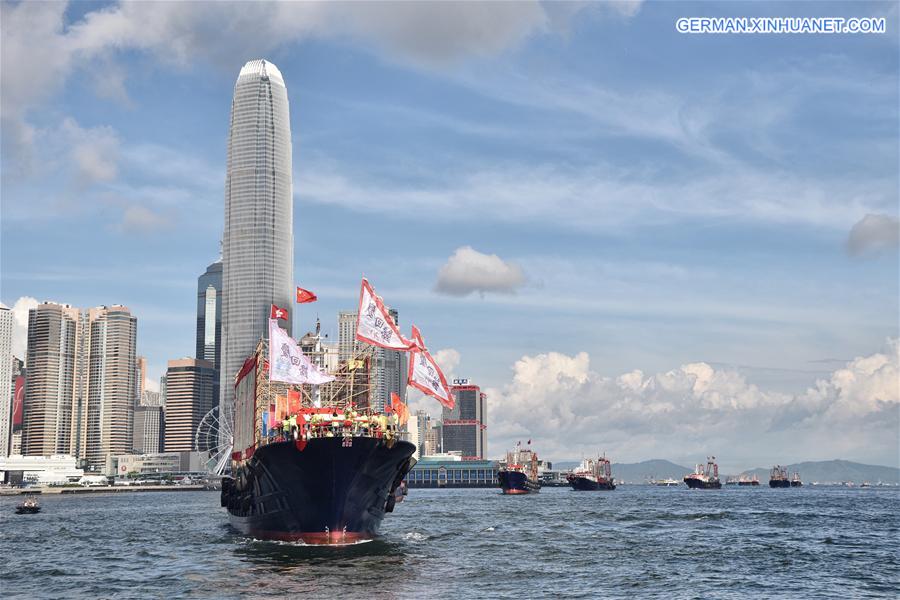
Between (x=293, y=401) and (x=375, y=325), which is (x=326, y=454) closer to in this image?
(x=375, y=325)

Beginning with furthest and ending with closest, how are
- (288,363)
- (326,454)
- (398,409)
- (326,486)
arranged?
1. (398,409)
2. (288,363)
3. (326,486)
4. (326,454)

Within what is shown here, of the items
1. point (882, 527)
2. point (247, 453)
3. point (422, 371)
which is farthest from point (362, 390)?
point (882, 527)

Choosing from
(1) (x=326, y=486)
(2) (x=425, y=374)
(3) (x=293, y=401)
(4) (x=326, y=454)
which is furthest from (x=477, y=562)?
(3) (x=293, y=401)

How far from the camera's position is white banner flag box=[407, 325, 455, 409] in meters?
79.8

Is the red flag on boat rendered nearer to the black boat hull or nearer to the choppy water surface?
the black boat hull

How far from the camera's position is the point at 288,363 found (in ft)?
248

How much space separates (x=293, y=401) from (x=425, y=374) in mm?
14591

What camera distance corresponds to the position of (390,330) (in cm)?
7794

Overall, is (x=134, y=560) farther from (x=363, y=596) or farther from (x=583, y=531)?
(x=583, y=531)

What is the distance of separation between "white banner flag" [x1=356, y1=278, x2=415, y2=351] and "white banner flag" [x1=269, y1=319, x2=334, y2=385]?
472 centimetres

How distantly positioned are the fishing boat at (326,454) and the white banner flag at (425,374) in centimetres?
8

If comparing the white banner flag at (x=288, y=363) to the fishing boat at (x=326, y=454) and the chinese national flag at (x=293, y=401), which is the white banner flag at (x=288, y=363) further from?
the chinese national flag at (x=293, y=401)

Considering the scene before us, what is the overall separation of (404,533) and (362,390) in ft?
53.4

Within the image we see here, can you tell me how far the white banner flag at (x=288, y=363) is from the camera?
7475 cm
